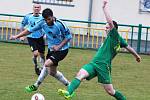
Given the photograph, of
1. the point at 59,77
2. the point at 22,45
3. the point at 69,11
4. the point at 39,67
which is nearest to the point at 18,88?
the point at 59,77

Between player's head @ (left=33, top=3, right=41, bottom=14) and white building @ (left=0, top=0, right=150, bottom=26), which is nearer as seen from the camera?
player's head @ (left=33, top=3, right=41, bottom=14)

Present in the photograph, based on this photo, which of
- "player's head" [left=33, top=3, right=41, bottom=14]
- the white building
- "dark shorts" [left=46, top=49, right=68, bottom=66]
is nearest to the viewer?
"dark shorts" [left=46, top=49, right=68, bottom=66]

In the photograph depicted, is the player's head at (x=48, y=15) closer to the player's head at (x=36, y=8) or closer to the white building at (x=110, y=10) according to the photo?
the player's head at (x=36, y=8)

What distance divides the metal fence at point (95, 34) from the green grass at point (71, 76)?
2.29 feet

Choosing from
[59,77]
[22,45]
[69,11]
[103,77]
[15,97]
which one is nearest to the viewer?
[103,77]

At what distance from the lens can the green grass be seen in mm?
11602

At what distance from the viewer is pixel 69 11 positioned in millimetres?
25562

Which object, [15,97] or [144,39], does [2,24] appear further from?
[15,97]

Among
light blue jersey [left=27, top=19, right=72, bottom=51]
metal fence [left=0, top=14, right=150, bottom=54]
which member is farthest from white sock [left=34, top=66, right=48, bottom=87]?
metal fence [left=0, top=14, right=150, bottom=54]

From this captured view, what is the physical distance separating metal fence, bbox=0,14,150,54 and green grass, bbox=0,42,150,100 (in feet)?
2.29

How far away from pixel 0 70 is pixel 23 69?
748mm

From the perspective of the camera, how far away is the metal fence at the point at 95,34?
21.0 metres

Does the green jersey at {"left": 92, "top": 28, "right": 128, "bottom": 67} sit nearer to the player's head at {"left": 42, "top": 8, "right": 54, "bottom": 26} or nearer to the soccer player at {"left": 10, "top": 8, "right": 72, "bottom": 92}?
the player's head at {"left": 42, "top": 8, "right": 54, "bottom": 26}

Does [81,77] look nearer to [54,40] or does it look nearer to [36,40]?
[54,40]
